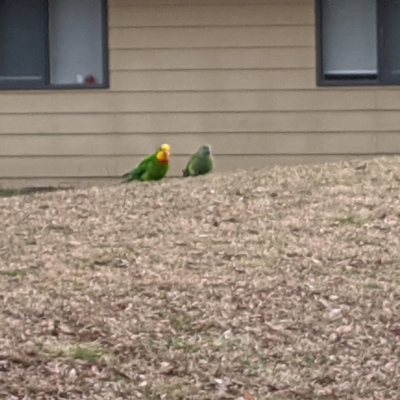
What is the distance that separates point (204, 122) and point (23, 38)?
2208 millimetres

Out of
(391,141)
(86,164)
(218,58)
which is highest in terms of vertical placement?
(218,58)

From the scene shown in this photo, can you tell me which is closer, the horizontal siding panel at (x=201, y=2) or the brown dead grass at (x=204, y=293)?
the brown dead grass at (x=204, y=293)

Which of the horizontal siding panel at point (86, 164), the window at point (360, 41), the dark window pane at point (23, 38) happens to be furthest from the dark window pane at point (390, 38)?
the dark window pane at point (23, 38)

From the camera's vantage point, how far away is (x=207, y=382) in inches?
224

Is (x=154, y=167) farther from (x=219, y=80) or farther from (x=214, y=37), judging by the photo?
(x=214, y=37)

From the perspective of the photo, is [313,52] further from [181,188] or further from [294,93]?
[181,188]

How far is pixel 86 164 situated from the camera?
12.4 m

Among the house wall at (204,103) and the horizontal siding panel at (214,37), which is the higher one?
the horizontal siding panel at (214,37)

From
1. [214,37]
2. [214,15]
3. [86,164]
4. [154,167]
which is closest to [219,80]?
[214,37]

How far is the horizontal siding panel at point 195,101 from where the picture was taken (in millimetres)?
12297

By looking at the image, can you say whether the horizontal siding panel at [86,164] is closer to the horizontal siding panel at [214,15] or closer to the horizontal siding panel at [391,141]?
the horizontal siding panel at [391,141]

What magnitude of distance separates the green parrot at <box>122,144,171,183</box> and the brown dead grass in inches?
59.0

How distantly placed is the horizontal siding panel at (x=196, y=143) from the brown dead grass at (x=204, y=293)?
3383 millimetres

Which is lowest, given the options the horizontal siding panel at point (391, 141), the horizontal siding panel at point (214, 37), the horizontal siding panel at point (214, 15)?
the horizontal siding panel at point (391, 141)
